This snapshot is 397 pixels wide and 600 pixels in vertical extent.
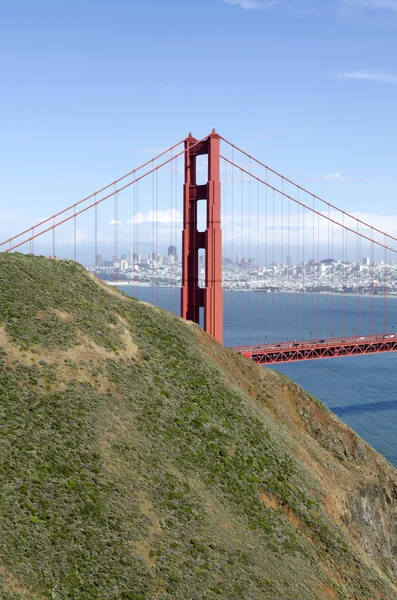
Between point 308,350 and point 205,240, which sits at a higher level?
point 205,240

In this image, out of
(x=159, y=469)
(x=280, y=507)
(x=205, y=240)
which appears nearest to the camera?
(x=159, y=469)

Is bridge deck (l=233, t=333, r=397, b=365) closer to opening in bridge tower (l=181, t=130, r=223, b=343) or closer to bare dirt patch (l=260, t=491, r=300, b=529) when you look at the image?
opening in bridge tower (l=181, t=130, r=223, b=343)

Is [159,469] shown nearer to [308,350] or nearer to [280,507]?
[280,507]

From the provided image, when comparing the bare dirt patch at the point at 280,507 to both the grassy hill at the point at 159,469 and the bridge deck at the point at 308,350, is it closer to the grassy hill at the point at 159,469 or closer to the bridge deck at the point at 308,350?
the grassy hill at the point at 159,469

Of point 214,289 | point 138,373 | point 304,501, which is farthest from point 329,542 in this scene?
point 214,289

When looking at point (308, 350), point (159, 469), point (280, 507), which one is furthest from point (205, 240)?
point (159, 469)

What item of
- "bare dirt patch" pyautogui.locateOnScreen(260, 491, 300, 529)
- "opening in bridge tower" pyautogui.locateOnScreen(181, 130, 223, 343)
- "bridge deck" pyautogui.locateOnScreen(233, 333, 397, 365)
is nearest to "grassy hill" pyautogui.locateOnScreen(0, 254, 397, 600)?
"bare dirt patch" pyautogui.locateOnScreen(260, 491, 300, 529)

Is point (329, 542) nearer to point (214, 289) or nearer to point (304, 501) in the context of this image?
point (304, 501)
